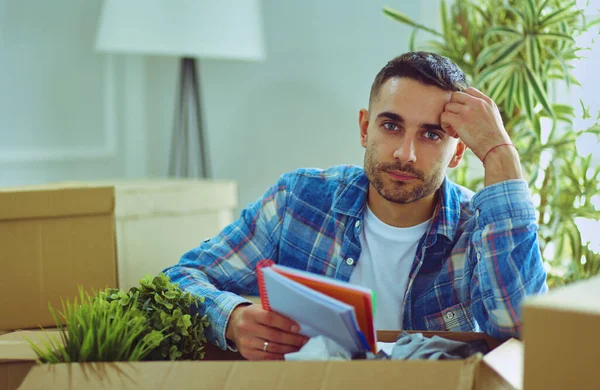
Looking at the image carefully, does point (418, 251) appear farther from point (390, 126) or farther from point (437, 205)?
point (390, 126)

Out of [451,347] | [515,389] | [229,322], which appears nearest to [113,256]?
[229,322]

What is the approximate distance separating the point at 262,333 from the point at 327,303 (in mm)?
276

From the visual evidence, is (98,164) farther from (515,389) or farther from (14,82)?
(515,389)

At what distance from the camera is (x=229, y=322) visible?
3.87 ft

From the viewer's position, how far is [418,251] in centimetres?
137

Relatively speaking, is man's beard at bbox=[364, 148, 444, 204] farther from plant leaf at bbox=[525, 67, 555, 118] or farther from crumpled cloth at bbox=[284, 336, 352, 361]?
plant leaf at bbox=[525, 67, 555, 118]

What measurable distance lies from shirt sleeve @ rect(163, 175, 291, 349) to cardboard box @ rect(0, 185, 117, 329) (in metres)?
0.22

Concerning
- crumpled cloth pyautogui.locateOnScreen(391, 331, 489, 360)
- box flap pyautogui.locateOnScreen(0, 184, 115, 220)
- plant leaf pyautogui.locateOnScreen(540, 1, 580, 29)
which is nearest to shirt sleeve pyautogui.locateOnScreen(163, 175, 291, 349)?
box flap pyautogui.locateOnScreen(0, 184, 115, 220)

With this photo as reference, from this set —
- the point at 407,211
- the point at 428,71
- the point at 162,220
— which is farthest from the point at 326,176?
the point at 162,220

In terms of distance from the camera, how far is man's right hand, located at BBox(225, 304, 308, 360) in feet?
3.41

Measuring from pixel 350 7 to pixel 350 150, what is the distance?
53cm

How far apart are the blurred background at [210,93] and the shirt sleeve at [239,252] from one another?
39.4 inches

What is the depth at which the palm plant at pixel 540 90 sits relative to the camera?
182cm

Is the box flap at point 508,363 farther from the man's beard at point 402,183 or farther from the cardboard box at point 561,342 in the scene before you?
the man's beard at point 402,183
